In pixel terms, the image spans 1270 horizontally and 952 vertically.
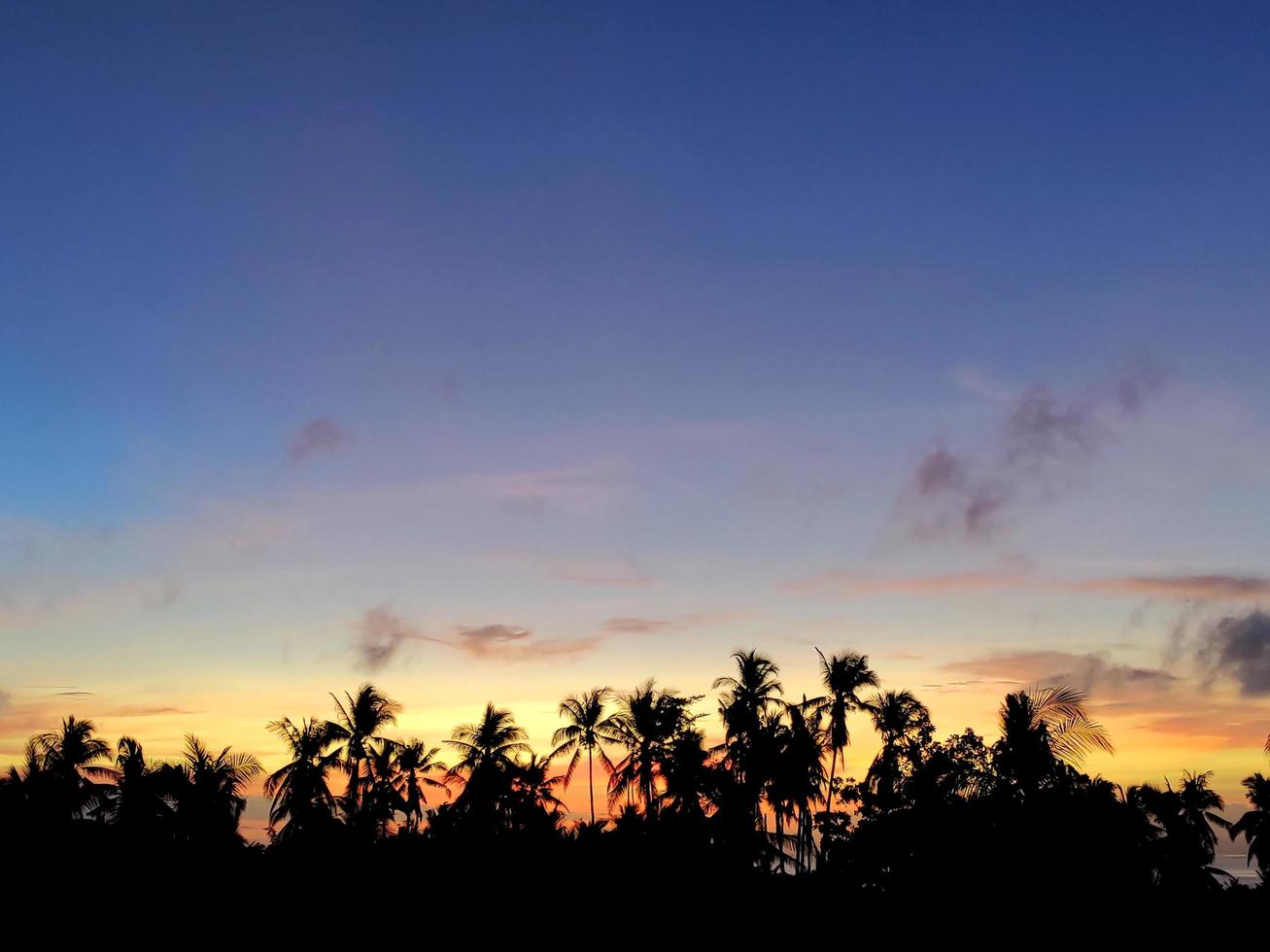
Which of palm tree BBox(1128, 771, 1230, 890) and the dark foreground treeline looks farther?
palm tree BBox(1128, 771, 1230, 890)

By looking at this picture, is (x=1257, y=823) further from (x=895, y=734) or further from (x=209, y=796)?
(x=209, y=796)

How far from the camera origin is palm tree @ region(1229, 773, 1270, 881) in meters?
62.0

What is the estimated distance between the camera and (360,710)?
58844 millimetres

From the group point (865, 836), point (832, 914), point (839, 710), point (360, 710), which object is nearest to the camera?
point (832, 914)

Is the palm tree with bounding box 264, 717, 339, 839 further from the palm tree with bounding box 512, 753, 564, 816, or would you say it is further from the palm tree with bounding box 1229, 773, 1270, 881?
the palm tree with bounding box 1229, 773, 1270, 881

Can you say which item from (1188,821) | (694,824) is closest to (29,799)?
(694,824)

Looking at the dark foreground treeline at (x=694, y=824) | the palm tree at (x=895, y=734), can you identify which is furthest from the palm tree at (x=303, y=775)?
the palm tree at (x=895, y=734)

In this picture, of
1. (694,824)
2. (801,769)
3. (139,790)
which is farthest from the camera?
(801,769)

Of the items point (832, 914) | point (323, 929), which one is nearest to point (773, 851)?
point (832, 914)

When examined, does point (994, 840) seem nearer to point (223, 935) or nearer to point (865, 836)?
point (865, 836)

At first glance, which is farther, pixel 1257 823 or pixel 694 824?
pixel 1257 823

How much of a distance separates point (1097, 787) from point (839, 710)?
3263 centimetres

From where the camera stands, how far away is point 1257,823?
63.2 meters

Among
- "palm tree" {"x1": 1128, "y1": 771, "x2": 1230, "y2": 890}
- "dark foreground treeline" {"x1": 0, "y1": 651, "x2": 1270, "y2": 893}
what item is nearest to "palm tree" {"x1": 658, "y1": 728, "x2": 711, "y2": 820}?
"dark foreground treeline" {"x1": 0, "y1": 651, "x2": 1270, "y2": 893}
